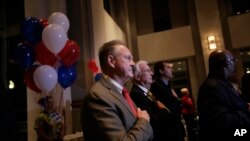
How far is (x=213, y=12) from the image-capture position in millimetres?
7578

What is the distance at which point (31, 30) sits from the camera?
3.19 metres

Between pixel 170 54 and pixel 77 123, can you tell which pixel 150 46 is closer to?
pixel 170 54

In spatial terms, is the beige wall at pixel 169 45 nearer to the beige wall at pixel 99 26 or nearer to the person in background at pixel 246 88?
the beige wall at pixel 99 26

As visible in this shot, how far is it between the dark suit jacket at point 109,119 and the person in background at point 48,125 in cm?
176

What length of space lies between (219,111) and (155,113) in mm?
700

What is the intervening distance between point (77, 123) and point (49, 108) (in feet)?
3.89

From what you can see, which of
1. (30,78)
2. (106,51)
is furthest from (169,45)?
(106,51)

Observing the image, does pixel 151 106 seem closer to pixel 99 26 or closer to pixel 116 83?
pixel 116 83

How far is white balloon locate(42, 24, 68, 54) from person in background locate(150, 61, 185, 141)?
1237 mm

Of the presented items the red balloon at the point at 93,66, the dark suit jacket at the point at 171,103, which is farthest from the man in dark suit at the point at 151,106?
the red balloon at the point at 93,66

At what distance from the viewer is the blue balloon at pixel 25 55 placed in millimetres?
3115

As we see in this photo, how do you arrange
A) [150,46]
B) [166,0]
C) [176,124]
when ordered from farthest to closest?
[166,0] < [150,46] < [176,124]

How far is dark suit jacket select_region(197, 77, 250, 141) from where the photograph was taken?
1.72 meters

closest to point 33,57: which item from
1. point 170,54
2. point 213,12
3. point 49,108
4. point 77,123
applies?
point 49,108
